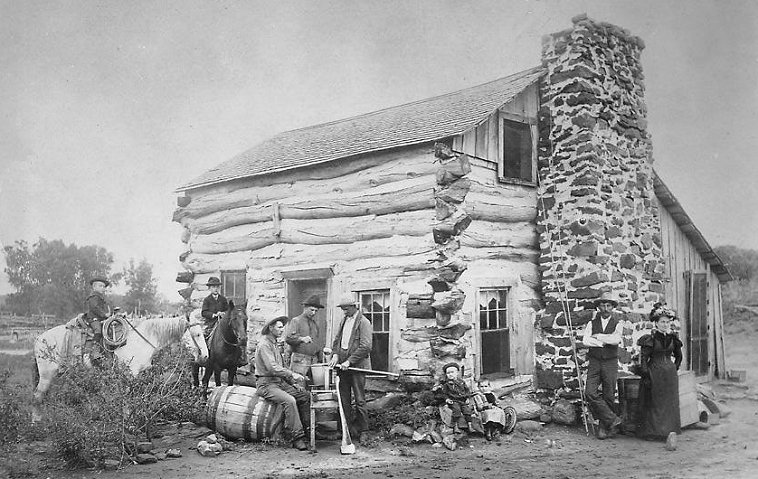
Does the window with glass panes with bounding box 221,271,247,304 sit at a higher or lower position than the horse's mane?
higher

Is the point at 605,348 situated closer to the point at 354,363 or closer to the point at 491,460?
the point at 491,460

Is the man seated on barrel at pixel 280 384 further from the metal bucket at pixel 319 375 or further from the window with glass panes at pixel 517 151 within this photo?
the window with glass panes at pixel 517 151

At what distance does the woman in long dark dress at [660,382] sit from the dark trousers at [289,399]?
5097 millimetres

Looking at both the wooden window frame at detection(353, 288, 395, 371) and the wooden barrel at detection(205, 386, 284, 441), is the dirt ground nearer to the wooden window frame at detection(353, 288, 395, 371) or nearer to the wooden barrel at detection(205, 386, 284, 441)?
the wooden barrel at detection(205, 386, 284, 441)

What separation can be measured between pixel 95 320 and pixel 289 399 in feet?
12.3

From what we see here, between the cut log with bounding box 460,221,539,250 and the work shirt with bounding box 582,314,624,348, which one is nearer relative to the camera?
the work shirt with bounding box 582,314,624,348

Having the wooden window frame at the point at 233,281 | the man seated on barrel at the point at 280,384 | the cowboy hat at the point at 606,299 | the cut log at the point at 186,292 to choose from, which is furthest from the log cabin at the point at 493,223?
the cut log at the point at 186,292

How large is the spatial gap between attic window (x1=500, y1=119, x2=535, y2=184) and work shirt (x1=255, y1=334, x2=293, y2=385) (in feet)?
17.0

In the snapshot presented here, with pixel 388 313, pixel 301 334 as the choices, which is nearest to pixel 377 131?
pixel 388 313

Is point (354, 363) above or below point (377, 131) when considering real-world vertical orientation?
Answer: below

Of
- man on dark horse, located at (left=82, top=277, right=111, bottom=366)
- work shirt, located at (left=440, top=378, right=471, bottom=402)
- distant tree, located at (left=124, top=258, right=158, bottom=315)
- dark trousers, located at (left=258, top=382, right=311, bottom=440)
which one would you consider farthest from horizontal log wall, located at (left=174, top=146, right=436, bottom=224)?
distant tree, located at (left=124, top=258, right=158, bottom=315)

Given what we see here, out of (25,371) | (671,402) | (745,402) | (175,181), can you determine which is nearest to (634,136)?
(671,402)

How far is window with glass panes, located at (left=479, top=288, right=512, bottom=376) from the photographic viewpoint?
34.1ft

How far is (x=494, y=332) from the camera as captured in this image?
10.5 m
